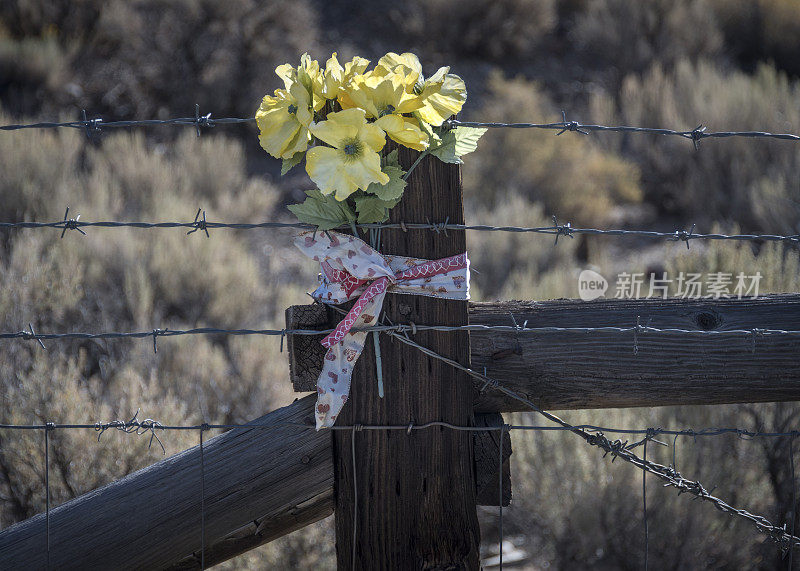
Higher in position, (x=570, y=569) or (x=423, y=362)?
(x=423, y=362)

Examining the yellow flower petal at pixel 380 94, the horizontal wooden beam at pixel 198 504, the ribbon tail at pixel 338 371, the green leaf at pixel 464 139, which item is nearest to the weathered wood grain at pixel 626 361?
the horizontal wooden beam at pixel 198 504

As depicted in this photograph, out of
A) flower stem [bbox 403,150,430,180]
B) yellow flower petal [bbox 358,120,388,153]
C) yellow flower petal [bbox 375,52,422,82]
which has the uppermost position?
yellow flower petal [bbox 375,52,422,82]

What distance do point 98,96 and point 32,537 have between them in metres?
7.91

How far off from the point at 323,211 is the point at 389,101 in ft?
0.85

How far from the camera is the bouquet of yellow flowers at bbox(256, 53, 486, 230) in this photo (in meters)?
1.45

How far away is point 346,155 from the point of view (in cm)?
146

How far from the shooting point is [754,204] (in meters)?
6.50

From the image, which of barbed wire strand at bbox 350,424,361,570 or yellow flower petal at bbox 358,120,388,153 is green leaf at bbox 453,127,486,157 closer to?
yellow flower petal at bbox 358,120,388,153

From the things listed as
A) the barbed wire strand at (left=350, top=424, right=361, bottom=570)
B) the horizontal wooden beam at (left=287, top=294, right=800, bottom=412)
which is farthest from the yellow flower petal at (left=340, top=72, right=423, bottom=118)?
the barbed wire strand at (left=350, top=424, right=361, bottom=570)

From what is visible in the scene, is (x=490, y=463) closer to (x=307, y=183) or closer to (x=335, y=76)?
(x=335, y=76)

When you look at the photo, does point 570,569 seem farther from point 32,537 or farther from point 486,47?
point 486,47

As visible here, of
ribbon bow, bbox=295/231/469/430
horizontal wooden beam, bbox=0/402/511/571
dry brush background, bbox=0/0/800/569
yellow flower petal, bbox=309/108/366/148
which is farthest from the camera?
dry brush background, bbox=0/0/800/569

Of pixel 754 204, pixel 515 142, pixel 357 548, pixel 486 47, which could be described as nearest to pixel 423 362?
pixel 357 548

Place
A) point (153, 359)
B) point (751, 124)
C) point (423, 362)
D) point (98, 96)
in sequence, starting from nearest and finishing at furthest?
point (423, 362) < point (153, 359) < point (751, 124) < point (98, 96)
